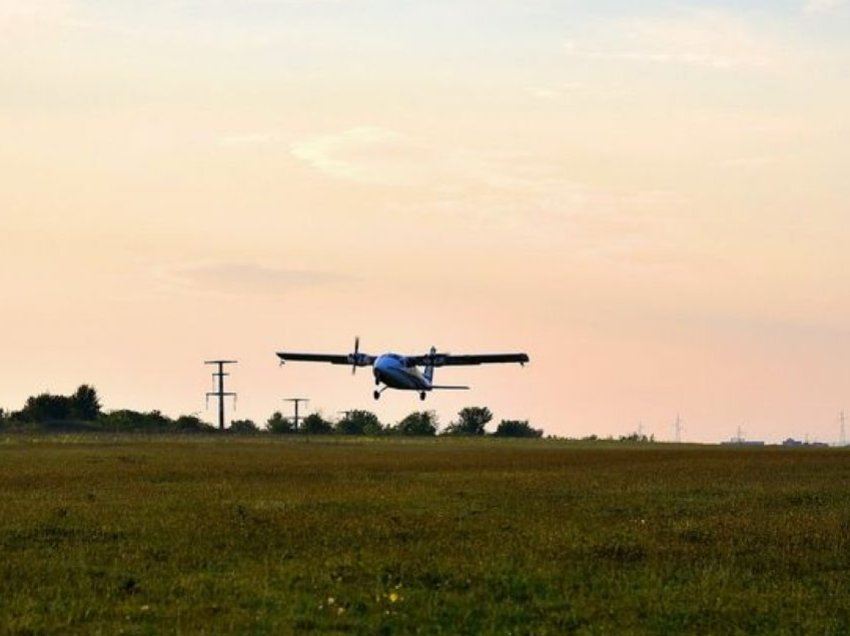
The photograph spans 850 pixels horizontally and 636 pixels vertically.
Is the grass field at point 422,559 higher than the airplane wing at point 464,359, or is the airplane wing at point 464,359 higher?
the airplane wing at point 464,359

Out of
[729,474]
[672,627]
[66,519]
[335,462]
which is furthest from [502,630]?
[335,462]

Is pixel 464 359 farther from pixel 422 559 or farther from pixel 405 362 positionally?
pixel 422 559

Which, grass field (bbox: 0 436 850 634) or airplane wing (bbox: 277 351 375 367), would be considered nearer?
grass field (bbox: 0 436 850 634)

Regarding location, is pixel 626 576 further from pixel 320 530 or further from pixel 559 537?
pixel 320 530

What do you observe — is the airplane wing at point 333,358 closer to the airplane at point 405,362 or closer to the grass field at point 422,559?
the airplane at point 405,362

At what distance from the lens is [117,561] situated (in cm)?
2516

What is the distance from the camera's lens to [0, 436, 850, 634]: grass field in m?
20.0

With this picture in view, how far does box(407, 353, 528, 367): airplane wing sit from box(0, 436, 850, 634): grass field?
92.5 metres

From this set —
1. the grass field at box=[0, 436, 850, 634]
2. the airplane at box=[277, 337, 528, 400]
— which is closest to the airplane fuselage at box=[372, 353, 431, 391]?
the airplane at box=[277, 337, 528, 400]

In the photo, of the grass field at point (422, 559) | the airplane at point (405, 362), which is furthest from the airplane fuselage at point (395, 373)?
the grass field at point (422, 559)

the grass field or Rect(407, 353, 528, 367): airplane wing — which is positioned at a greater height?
Rect(407, 353, 528, 367): airplane wing

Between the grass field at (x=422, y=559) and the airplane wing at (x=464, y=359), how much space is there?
92487mm

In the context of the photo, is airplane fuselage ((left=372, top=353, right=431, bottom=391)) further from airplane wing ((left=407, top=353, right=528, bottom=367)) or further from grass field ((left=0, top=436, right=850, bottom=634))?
grass field ((left=0, top=436, right=850, bottom=634))

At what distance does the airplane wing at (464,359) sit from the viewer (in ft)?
457
